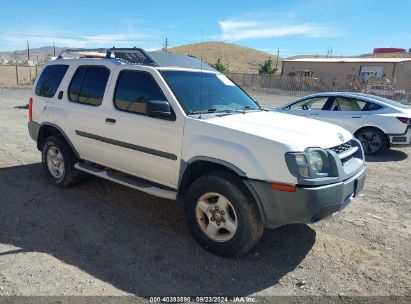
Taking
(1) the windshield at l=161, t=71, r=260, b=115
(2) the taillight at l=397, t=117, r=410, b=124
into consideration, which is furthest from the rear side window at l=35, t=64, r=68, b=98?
(2) the taillight at l=397, t=117, r=410, b=124

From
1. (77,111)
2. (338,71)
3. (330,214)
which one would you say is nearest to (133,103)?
(77,111)

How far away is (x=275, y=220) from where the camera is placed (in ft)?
10.6

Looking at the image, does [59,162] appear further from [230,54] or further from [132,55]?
[230,54]

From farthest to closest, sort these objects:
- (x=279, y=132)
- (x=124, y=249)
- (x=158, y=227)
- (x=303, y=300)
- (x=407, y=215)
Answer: (x=407, y=215)
(x=158, y=227)
(x=124, y=249)
(x=279, y=132)
(x=303, y=300)

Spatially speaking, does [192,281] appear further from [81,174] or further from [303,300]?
[81,174]

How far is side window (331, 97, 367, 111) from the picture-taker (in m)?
8.54

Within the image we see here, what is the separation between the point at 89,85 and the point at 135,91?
0.93 metres

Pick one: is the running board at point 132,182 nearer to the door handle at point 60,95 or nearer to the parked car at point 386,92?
the door handle at point 60,95

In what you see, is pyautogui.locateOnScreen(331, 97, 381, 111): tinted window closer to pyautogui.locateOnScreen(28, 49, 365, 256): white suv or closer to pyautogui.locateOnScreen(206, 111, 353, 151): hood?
pyautogui.locateOnScreen(28, 49, 365, 256): white suv

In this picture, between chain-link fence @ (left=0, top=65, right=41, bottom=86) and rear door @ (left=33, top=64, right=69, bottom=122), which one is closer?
rear door @ (left=33, top=64, right=69, bottom=122)

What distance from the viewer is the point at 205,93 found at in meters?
4.29

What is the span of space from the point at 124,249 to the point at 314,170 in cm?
204

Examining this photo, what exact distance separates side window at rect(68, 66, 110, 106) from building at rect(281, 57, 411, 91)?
3082 cm

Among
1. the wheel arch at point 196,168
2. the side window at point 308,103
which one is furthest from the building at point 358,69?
the wheel arch at point 196,168
